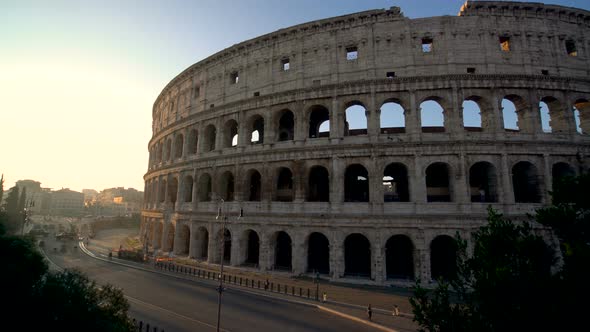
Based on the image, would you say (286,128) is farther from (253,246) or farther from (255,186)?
(253,246)

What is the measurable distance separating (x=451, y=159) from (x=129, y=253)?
33.0 metres

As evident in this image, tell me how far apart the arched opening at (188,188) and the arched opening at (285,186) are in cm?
1058

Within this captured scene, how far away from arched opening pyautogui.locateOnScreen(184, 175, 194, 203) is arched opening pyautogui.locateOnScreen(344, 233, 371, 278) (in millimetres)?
18078

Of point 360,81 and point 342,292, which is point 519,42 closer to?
point 360,81

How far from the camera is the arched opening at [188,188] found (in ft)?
101

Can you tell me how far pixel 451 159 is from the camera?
2116 centimetres

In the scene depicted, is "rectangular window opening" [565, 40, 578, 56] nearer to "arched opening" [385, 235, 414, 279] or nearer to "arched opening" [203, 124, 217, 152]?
"arched opening" [385, 235, 414, 279]

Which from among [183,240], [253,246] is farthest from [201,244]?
[253,246]

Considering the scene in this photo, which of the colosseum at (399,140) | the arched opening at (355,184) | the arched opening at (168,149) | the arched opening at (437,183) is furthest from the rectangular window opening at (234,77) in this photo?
the arched opening at (437,183)

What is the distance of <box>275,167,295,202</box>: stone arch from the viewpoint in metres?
26.8

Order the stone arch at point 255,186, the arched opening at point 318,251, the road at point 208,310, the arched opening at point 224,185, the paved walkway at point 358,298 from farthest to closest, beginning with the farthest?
the stone arch at point 255,186 → the arched opening at point 224,185 → the arched opening at point 318,251 → the paved walkway at point 358,298 → the road at point 208,310

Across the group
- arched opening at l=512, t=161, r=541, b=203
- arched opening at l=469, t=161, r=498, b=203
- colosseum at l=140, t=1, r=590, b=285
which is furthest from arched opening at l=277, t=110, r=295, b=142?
arched opening at l=512, t=161, r=541, b=203

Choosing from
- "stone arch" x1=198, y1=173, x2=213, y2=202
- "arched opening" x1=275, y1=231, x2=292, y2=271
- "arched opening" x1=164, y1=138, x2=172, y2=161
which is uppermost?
"arched opening" x1=164, y1=138, x2=172, y2=161

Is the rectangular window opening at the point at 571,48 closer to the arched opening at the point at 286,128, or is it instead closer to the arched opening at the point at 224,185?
the arched opening at the point at 286,128
